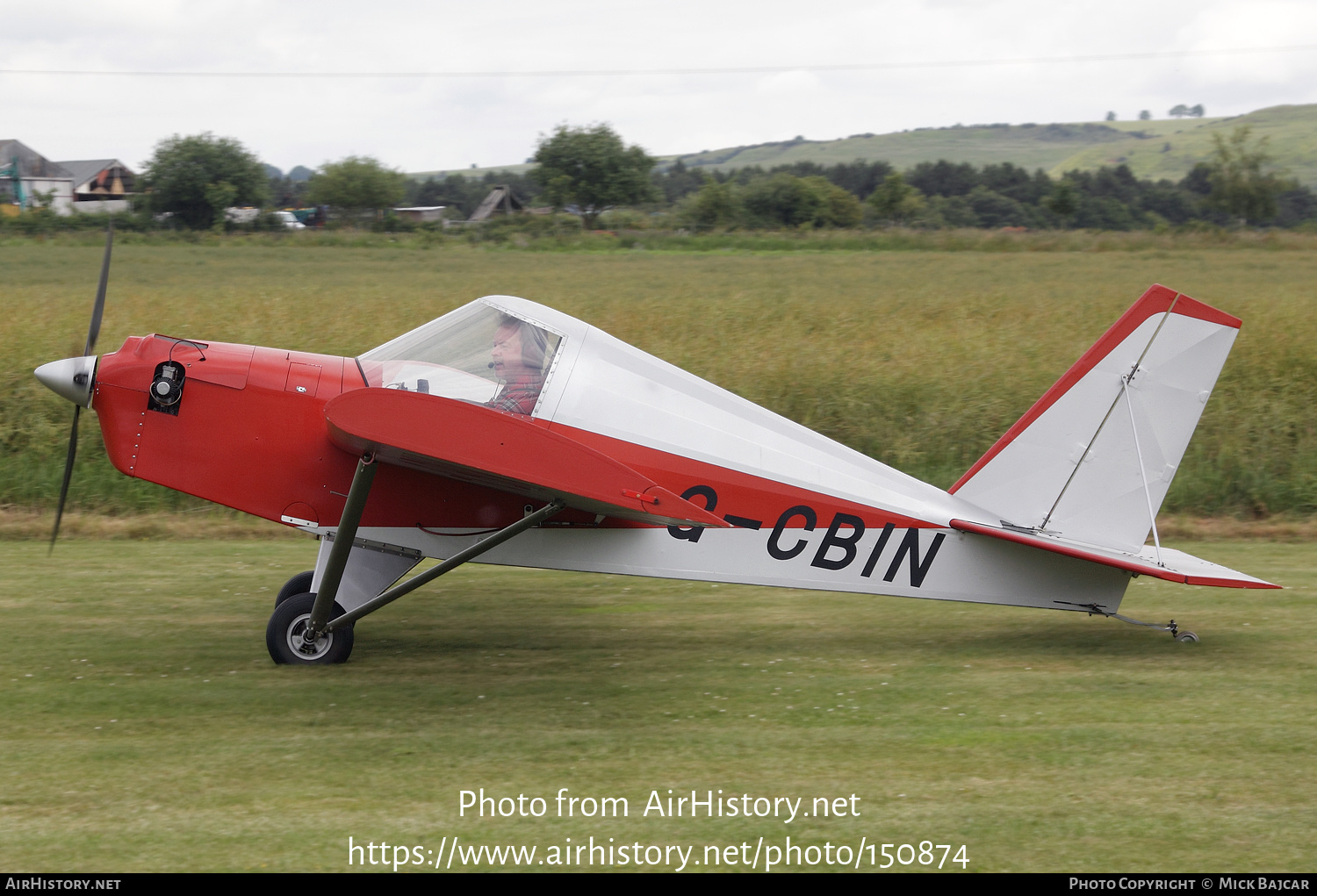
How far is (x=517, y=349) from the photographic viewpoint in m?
5.86

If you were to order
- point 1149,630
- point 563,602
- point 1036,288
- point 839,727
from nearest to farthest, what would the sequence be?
point 839,727 < point 1149,630 < point 563,602 < point 1036,288

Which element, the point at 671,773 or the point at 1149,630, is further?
the point at 1149,630

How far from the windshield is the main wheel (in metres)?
1.32

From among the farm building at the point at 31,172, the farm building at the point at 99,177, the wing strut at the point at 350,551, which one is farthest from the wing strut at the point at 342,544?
the farm building at the point at 99,177

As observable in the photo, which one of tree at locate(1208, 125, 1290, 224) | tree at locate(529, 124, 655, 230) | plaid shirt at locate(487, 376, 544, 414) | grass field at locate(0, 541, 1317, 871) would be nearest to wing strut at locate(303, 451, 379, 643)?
grass field at locate(0, 541, 1317, 871)

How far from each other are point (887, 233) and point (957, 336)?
3234cm

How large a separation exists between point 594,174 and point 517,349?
186ft

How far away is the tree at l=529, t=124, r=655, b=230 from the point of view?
59031 mm

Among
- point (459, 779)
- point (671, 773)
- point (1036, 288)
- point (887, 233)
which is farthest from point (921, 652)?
point (887, 233)

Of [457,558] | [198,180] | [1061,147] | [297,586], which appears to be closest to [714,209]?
[198,180]

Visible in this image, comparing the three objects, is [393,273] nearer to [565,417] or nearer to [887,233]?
[887,233]

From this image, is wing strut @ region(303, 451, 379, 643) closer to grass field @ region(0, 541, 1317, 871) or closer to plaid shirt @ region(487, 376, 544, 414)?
grass field @ region(0, 541, 1317, 871)

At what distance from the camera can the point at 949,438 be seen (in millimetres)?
11648

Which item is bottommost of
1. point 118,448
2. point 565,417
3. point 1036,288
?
point 118,448
